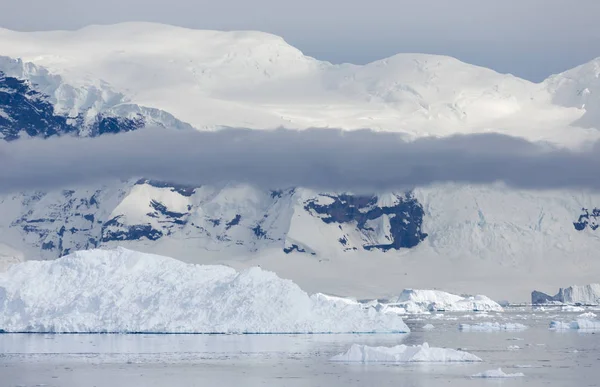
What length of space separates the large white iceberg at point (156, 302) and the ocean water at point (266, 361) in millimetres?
1234

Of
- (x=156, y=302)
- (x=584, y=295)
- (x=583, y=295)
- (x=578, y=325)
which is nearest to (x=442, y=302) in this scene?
(x=583, y=295)

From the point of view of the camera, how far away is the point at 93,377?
2943 inches

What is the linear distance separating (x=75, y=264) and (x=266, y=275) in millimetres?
15577

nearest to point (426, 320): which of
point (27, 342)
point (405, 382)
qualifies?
point (27, 342)

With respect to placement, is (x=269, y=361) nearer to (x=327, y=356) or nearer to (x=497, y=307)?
(x=327, y=356)

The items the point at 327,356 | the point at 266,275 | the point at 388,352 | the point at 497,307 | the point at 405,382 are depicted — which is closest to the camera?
the point at 405,382

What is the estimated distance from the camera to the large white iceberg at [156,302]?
104 metres

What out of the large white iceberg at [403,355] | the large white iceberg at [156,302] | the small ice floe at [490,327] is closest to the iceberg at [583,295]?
the small ice floe at [490,327]

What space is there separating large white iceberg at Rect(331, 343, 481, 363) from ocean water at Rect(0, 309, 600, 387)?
A: 1011mm

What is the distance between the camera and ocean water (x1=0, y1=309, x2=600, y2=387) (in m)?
72.3

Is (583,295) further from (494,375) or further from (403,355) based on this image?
(494,375)

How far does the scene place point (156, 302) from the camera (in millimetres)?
106250

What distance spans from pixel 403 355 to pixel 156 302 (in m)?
30.3

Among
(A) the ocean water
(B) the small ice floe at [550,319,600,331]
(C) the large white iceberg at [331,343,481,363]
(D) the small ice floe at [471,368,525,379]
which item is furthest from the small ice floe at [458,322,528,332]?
(D) the small ice floe at [471,368,525,379]
